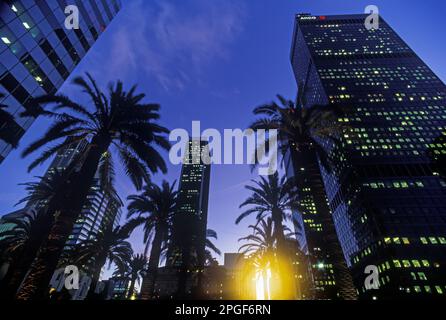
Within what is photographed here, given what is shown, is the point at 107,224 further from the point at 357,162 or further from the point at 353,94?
the point at 353,94

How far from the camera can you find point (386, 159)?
92438mm

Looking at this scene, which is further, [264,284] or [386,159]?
[386,159]

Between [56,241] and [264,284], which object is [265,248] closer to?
[264,284]

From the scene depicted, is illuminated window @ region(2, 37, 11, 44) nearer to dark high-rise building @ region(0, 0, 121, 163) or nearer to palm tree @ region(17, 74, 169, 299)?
dark high-rise building @ region(0, 0, 121, 163)

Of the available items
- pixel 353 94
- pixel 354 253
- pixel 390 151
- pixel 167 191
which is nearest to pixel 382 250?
pixel 354 253

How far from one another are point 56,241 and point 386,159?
113 meters

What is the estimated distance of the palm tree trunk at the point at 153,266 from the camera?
18295mm

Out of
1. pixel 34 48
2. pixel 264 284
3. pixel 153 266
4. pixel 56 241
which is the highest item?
pixel 34 48

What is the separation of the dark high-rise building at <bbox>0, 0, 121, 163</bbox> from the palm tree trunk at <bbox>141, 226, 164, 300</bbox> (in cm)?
1997

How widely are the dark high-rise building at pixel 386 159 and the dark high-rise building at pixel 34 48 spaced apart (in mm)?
50143

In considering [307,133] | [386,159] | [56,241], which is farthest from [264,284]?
[386,159]

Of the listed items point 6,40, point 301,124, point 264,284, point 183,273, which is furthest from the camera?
point 264,284
